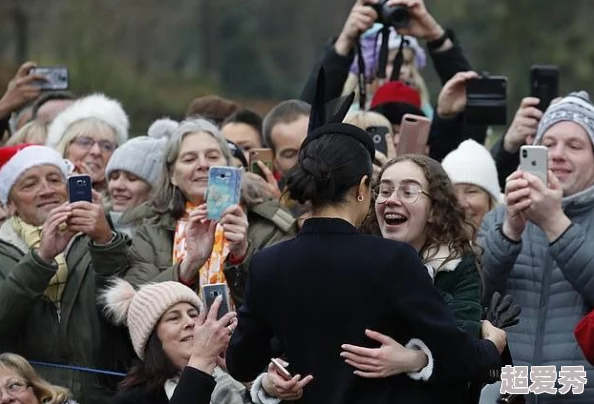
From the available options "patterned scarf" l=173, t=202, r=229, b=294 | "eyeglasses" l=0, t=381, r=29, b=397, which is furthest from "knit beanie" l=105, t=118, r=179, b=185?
"eyeglasses" l=0, t=381, r=29, b=397

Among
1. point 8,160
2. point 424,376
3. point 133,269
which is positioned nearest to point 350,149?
point 424,376

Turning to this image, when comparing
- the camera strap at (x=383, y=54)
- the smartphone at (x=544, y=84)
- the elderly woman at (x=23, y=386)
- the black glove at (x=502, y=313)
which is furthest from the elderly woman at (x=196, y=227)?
the smartphone at (x=544, y=84)

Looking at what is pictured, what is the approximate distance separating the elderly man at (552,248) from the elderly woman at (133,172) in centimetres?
203

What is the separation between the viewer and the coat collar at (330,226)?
6.05m

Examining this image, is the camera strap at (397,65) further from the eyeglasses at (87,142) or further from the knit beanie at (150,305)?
the knit beanie at (150,305)

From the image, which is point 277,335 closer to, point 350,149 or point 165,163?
point 350,149

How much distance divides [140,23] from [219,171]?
3349 centimetres

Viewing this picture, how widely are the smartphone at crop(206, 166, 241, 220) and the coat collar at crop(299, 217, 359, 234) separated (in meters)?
1.72

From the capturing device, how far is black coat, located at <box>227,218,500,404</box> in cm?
592

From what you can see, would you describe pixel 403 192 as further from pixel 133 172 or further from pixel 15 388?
pixel 133 172

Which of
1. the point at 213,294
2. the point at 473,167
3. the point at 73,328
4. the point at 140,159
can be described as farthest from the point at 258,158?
the point at 213,294

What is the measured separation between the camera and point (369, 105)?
9.91 m

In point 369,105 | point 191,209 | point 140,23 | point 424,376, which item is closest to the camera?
point 424,376

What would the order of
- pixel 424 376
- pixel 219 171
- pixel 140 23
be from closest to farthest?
pixel 424 376 < pixel 219 171 < pixel 140 23
